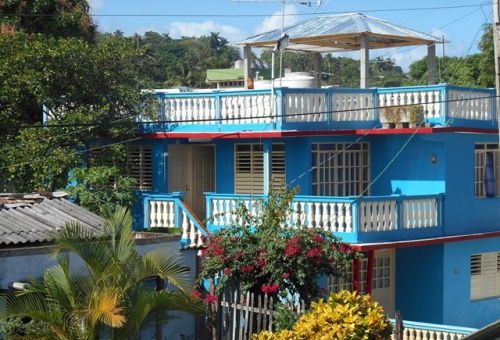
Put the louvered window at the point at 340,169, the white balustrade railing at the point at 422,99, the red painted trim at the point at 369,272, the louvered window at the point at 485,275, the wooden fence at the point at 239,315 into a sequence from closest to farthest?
the wooden fence at the point at 239,315
the red painted trim at the point at 369,272
the white balustrade railing at the point at 422,99
the louvered window at the point at 340,169
the louvered window at the point at 485,275

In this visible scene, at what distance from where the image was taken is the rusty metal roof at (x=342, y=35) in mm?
21188

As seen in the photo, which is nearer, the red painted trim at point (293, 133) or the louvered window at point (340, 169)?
the red painted trim at point (293, 133)

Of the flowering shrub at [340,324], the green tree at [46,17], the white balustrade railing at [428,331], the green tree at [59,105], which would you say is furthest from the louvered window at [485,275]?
the green tree at [46,17]

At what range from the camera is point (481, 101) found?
21.0 metres

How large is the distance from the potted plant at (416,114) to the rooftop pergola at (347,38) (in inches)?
57.5

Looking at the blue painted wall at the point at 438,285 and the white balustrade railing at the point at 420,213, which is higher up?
the white balustrade railing at the point at 420,213

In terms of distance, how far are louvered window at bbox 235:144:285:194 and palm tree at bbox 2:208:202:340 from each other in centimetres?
704

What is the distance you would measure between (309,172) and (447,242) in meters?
3.18

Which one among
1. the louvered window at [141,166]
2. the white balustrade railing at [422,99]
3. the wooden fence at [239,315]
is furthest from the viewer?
the louvered window at [141,166]

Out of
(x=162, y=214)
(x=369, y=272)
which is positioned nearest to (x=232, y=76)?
(x=162, y=214)

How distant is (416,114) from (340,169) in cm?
212

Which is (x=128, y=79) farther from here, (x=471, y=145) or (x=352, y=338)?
(x=352, y=338)

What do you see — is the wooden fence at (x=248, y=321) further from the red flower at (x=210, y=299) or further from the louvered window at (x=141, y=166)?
the louvered window at (x=141, y=166)

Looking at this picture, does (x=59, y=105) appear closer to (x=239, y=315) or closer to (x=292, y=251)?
(x=239, y=315)
